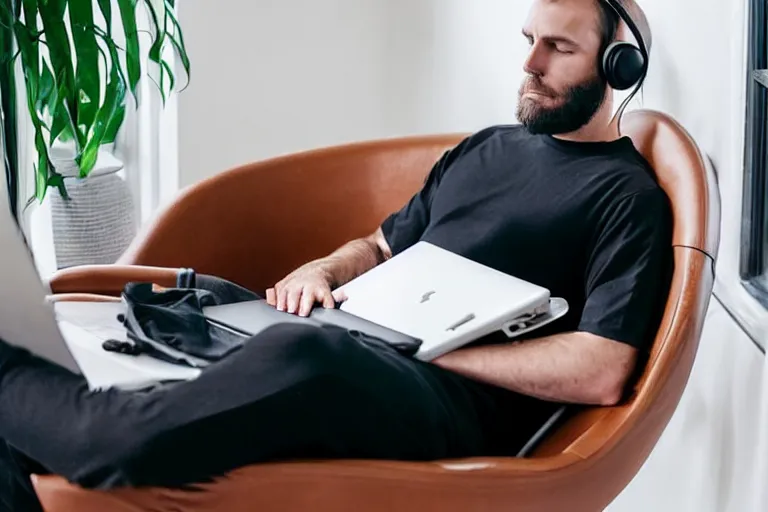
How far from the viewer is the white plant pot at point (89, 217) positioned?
250 cm

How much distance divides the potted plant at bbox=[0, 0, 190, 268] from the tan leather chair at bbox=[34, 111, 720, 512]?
0.33 meters

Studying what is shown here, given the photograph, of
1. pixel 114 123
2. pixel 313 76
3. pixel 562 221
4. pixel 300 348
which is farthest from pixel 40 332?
pixel 313 76

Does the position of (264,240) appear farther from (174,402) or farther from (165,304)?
(174,402)

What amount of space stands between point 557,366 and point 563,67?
486 millimetres

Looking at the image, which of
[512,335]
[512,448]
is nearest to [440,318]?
[512,335]

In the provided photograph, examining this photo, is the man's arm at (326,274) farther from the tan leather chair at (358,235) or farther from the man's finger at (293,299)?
the tan leather chair at (358,235)

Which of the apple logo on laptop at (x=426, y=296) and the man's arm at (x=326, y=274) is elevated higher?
the apple logo on laptop at (x=426, y=296)

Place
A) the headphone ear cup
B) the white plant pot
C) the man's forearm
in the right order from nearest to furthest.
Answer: the headphone ear cup < the man's forearm < the white plant pot

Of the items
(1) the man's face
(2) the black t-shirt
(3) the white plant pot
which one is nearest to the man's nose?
(1) the man's face

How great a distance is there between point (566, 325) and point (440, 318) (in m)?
0.20

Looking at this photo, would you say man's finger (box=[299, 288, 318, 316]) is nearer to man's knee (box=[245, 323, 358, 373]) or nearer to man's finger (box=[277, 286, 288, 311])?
man's finger (box=[277, 286, 288, 311])

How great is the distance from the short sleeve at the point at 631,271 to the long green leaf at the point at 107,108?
1.03 metres

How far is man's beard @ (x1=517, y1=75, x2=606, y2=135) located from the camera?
65.1 inches

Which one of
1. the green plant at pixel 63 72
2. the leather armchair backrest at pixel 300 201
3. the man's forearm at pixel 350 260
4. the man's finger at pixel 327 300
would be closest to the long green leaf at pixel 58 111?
the green plant at pixel 63 72
